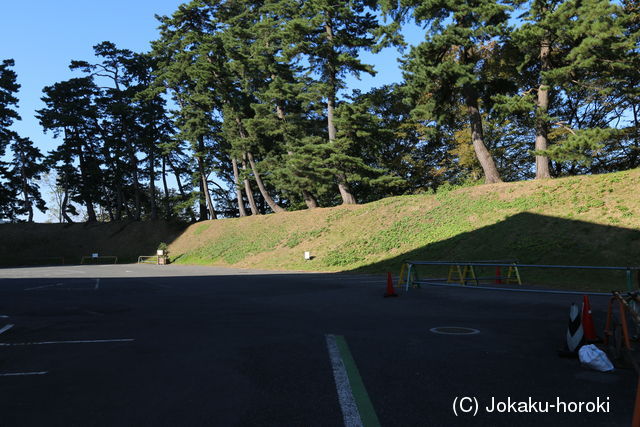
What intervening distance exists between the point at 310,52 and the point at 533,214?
20.6 metres

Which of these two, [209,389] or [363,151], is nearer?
[209,389]

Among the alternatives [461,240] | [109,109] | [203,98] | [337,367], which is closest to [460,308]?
[337,367]

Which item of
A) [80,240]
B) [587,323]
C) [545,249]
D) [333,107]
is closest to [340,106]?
[333,107]

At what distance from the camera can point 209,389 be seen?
4.46 m

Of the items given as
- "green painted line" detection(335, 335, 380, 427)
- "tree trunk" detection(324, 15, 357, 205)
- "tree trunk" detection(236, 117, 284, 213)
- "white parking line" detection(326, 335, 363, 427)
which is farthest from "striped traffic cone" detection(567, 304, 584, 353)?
"tree trunk" detection(236, 117, 284, 213)

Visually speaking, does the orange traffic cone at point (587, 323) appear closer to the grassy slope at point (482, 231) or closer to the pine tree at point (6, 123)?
the grassy slope at point (482, 231)

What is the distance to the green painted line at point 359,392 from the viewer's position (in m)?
3.63

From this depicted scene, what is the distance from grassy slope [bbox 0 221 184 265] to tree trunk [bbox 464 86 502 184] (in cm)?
3268

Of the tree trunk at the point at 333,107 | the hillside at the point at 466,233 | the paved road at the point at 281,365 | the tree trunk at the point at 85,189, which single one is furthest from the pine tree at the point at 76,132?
the paved road at the point at 281,365

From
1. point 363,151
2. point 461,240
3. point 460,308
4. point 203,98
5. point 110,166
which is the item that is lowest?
point 460,308

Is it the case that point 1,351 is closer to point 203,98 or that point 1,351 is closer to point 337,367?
point 337,367

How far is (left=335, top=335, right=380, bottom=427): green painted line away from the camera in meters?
3.63

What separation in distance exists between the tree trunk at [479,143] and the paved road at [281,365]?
53.8ft

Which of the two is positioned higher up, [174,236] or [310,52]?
[310,52]
